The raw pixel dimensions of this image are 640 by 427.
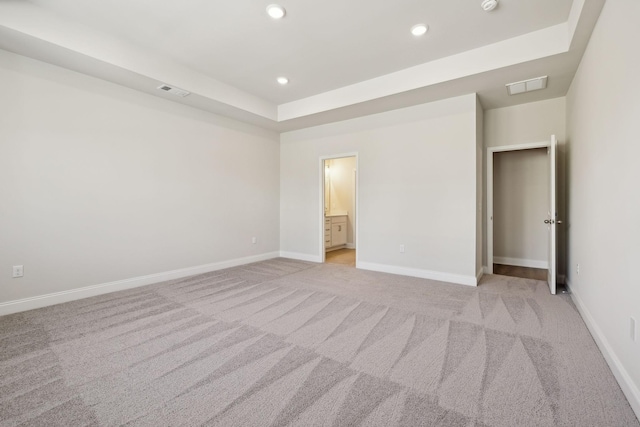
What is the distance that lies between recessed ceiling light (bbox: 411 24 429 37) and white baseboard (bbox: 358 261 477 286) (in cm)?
312

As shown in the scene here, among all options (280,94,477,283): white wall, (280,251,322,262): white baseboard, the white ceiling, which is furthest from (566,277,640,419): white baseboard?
(280,251,322,262): white baseboard

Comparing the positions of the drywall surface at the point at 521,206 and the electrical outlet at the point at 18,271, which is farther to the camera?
the drywall surface at the point at 521,206

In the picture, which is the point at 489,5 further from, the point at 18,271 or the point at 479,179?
the point at 18,271

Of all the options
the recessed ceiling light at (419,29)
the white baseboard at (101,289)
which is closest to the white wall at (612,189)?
the recessed ceiling light at (419,29)

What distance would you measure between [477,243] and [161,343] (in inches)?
158

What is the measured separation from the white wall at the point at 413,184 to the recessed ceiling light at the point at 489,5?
57.9 inches

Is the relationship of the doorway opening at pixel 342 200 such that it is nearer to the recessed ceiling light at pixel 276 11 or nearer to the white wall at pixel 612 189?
the recessed ceiling light at pixel 276 11

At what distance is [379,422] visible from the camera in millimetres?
1432

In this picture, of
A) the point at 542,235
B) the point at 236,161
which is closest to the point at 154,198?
the point at 236,161

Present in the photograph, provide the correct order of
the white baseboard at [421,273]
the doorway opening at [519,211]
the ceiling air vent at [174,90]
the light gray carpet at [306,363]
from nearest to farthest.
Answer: the light gray carpet at [306,363], the ceiling air vent at [174,90], the white baseboard at [421,273], the doorway opening at [519,211]

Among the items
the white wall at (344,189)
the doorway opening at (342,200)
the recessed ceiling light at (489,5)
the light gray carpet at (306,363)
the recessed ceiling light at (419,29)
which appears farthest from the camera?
the white wall at (344,189)

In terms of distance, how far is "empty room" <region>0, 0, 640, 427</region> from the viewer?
5.57 ft

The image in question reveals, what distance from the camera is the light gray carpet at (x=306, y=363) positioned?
151 centimetres

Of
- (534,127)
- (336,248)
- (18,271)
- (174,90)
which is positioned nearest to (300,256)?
(336,248)
